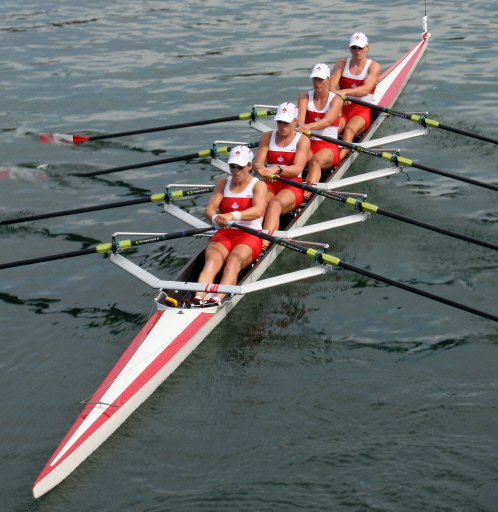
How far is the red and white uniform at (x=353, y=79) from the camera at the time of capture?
1363cm

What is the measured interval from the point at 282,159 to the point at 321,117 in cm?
172

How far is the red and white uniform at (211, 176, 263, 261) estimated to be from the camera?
9.68m

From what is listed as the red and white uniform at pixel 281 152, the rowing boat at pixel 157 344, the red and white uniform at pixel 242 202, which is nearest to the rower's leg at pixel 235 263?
the rowing boat at pixel 157 344

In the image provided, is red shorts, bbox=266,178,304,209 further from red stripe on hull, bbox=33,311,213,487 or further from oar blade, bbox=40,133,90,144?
oar blade, bbox=40,133,90,144

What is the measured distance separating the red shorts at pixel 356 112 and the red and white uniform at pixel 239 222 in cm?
407

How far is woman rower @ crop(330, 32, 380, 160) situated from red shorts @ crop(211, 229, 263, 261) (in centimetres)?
390

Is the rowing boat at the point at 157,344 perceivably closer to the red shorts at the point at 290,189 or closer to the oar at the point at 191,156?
the red shorts at the point at 290,189

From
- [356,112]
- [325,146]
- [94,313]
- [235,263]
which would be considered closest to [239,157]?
[235,263]

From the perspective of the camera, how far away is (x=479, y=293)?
9648mm

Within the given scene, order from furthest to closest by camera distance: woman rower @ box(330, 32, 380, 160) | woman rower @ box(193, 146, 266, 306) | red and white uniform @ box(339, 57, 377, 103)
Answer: red and white uniform @ box(339, 57, 377, 103) < woman rower @ box(330, 32, 380, 160) < woman rower @ box(193, 146, 266, 306)

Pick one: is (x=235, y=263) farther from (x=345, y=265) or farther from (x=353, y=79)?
(x=353, y=79)

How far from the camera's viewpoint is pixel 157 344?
8297mm

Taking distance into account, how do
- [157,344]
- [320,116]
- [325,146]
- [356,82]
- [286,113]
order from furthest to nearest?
[356,82] < [320,116] < [325,146] < [286,113] < [157,344]

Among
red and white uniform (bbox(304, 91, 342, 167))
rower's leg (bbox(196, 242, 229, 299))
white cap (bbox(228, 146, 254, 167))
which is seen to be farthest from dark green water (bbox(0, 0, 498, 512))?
white cap (bbox(228, 146, 254, 167))
